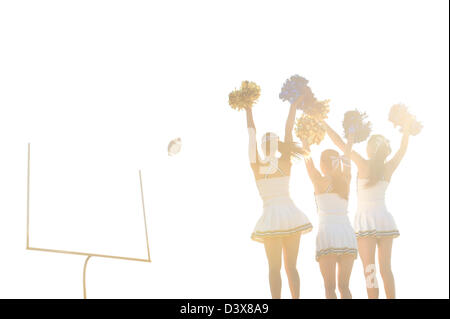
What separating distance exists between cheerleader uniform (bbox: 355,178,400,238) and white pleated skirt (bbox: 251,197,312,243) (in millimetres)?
1612

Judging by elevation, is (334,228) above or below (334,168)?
below

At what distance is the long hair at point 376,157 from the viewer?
8438 millimetres

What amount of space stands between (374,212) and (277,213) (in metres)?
1.99

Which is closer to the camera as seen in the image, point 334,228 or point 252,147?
point 252,147

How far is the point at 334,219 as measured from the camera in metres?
7.55

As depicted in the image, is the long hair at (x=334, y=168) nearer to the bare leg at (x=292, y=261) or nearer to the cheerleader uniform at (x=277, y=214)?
the cheerleader uniform at (x=277, y=214)

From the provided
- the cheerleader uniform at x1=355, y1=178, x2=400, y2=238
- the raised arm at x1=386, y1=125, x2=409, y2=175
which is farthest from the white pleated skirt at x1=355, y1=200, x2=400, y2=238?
the raised arm at x1=386, y1=125, x2=409, y2=175

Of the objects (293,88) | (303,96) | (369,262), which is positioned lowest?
(369,262)

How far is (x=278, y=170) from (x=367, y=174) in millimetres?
1872

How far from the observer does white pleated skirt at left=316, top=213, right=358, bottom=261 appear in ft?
23.9

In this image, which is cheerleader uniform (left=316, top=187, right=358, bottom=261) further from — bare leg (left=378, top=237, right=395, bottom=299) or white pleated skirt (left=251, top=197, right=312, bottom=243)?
bare leg (left=378, top=237, right=395, bottom=299)

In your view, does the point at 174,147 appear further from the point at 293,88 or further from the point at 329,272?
the point at 329,272

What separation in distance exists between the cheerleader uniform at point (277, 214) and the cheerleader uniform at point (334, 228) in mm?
444

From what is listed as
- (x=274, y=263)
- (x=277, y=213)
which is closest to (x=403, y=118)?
(x=277, y=213)
